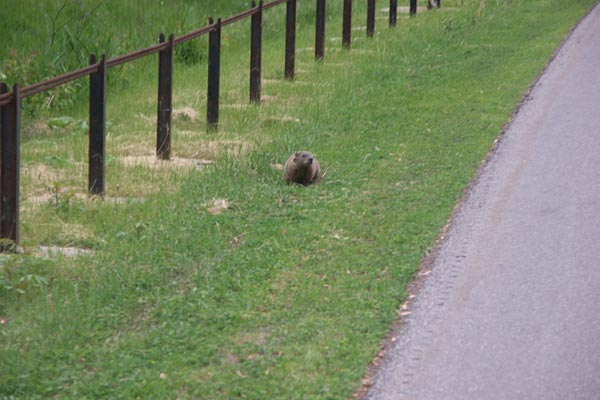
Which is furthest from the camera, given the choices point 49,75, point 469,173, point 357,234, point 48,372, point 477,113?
point 49,75

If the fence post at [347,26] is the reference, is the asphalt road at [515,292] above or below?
below

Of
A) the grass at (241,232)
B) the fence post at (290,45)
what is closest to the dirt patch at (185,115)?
the grass at (241,232)

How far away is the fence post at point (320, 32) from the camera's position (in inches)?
529

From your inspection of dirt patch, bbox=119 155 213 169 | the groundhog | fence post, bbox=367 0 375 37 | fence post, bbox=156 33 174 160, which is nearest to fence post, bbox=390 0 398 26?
fence post, bbox=367 0 375 37

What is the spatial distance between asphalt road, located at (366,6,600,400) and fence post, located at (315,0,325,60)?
4127 millimetres

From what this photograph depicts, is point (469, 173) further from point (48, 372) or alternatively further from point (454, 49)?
point (454, 49)

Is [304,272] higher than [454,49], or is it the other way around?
[454,49]

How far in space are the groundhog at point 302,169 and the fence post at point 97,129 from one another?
149 cm

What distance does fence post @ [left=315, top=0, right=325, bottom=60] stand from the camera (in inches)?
529

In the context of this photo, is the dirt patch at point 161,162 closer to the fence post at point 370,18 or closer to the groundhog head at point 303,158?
the groundhog head at point 303,158

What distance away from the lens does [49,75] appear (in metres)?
11.7

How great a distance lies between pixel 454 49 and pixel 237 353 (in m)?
10.0

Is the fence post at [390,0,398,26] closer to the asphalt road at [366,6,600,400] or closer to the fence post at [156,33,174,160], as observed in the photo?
the asphalt road at [366,6,600,400]

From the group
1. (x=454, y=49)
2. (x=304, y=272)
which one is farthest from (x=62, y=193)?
(x=454, y=49)
